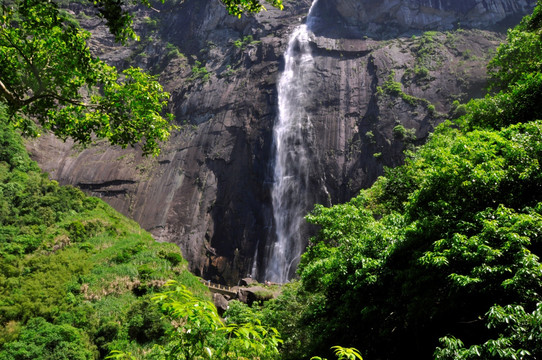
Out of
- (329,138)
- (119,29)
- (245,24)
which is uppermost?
(245,24)

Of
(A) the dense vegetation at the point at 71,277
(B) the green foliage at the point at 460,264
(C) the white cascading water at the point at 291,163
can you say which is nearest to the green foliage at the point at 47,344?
(A) the dense vegetation at the point at 71,277

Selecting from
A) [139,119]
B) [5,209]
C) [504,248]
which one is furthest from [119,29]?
[5,209]

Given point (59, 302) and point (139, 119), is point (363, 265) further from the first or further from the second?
point (59, 302)

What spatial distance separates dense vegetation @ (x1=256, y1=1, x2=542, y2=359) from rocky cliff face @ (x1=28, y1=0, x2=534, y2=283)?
2266 cm

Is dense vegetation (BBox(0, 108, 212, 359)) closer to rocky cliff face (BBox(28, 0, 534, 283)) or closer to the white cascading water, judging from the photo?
rocky cliff face (BBox(28, 0, 534, 283))

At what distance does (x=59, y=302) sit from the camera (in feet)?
48.8

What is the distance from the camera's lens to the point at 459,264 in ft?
19.8

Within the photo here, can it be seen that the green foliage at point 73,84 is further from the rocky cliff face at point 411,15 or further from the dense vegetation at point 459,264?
the rocky cliff face at point 411,15

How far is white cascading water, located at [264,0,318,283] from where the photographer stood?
31.2 m

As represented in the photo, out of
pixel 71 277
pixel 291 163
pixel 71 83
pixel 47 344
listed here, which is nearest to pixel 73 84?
pixel 71 83

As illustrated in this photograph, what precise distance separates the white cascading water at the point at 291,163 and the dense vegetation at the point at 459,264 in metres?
19.5

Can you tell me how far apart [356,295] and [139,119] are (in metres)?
6.33

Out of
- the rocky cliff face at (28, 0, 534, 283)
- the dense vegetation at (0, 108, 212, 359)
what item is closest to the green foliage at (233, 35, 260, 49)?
the rocky cliff face at (28, 0, 534, 283)

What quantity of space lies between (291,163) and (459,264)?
1178 inches
